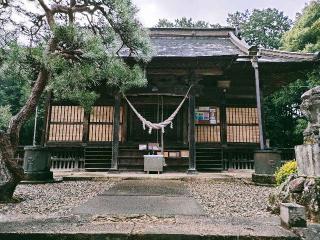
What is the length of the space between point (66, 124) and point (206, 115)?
6046 millimetres

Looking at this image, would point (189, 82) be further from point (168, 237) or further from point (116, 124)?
point (168, 237)

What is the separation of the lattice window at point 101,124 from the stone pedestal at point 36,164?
3.60 meters

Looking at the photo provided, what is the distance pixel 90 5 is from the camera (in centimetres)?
627

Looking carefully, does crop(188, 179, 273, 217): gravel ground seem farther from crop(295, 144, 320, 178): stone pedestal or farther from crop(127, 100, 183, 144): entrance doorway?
crop(127, 100, 183, 144): entrance doorway

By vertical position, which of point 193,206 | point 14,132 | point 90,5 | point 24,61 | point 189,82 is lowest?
point 193,206

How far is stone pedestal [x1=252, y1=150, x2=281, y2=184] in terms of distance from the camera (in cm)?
765

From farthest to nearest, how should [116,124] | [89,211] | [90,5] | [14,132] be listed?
1. [116,124]
2. [90,5]
3. [14,132]
4. [89,211]

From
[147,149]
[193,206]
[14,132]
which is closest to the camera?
[193,206]

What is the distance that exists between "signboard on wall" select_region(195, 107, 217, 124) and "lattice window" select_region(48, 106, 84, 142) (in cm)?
499

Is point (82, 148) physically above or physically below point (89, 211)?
above

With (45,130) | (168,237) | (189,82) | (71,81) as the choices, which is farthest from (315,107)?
(45,130)

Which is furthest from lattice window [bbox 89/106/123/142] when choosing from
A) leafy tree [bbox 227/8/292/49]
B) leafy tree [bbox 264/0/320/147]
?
leafy tree [bbox 227/8/292/49]

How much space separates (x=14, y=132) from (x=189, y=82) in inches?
268

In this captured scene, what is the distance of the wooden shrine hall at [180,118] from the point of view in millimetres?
10914
